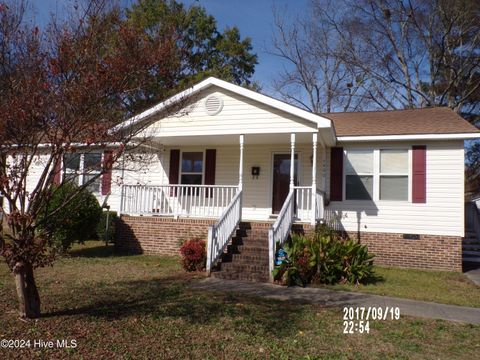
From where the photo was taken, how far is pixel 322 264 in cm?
831

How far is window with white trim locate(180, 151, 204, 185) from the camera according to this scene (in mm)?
13586

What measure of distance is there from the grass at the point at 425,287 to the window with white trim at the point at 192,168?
21.2 ft

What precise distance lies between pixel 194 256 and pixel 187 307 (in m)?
3.01

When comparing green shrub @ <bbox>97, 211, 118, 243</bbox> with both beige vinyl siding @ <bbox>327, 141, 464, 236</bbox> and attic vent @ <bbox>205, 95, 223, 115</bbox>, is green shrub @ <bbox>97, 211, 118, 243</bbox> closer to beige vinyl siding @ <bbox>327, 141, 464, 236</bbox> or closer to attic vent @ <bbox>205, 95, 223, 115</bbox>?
attic vent @ <bbox>205, 95, 223, 115</bbox>

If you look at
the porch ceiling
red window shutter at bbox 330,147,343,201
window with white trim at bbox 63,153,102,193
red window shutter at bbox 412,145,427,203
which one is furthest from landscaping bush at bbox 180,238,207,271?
red window shutter at bbox 412,145,427,203

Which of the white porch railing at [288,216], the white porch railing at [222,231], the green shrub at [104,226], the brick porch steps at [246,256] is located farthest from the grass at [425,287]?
the green shrub at [104,226]

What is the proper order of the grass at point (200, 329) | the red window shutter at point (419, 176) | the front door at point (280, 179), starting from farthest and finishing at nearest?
the front door at point (280, 179), the red window shutter at point (419, 176), the grass at point (200, 329)

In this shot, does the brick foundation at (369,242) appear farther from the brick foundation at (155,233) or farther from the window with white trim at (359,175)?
the window with white trim at (359,175)

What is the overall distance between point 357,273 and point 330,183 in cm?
420

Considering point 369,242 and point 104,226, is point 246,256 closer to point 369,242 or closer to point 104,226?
point 369,242

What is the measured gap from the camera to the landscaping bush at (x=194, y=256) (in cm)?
906

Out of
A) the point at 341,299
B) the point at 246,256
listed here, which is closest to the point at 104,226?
the point at 246,256

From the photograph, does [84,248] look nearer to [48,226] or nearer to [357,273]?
[48,226]

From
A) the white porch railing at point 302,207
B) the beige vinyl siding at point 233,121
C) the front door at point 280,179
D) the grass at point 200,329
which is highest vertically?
the beige vinyl siding at point 233,121
